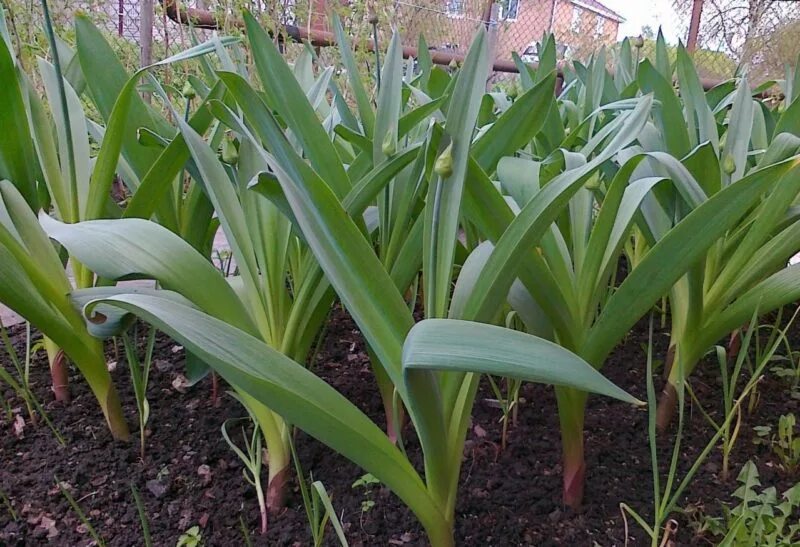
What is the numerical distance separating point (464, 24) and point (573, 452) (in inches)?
172

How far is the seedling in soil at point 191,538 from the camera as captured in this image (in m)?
0.59

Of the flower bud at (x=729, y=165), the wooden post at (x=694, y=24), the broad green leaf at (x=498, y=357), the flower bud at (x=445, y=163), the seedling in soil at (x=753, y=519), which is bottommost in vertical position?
the seedling in soil at (x=753, y=519)

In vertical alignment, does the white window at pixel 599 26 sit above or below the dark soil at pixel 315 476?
above

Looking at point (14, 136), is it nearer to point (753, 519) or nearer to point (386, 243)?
point (386, 243)

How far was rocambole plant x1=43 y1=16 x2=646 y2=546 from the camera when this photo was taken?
333 mm

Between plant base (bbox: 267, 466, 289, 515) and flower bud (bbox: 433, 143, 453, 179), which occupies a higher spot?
flower bud (bbox: 433, 143, 453, 179)

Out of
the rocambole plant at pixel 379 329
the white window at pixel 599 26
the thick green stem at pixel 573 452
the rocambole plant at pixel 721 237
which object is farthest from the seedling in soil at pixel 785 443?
the white window at pixel 599 26

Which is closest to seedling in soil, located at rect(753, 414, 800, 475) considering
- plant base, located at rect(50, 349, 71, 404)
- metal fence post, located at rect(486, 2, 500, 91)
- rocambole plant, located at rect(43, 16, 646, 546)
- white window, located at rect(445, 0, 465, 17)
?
rocambole plant, located at rect(43, 16, 646, 546)

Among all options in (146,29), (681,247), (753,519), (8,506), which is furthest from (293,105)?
(146,29)

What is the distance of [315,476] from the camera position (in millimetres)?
698

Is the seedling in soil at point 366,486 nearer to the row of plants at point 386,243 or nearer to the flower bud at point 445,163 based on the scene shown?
the row of plants at point 386,243

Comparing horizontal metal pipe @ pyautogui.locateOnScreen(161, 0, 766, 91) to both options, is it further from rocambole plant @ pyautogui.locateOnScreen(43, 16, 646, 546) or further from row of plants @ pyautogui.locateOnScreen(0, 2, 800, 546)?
rocambole plant @ pyautogui.locateOnScreen(43, 16, 646, 546)

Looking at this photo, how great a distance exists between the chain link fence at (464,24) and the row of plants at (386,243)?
33.1 inches

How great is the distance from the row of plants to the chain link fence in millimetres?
→ 840
